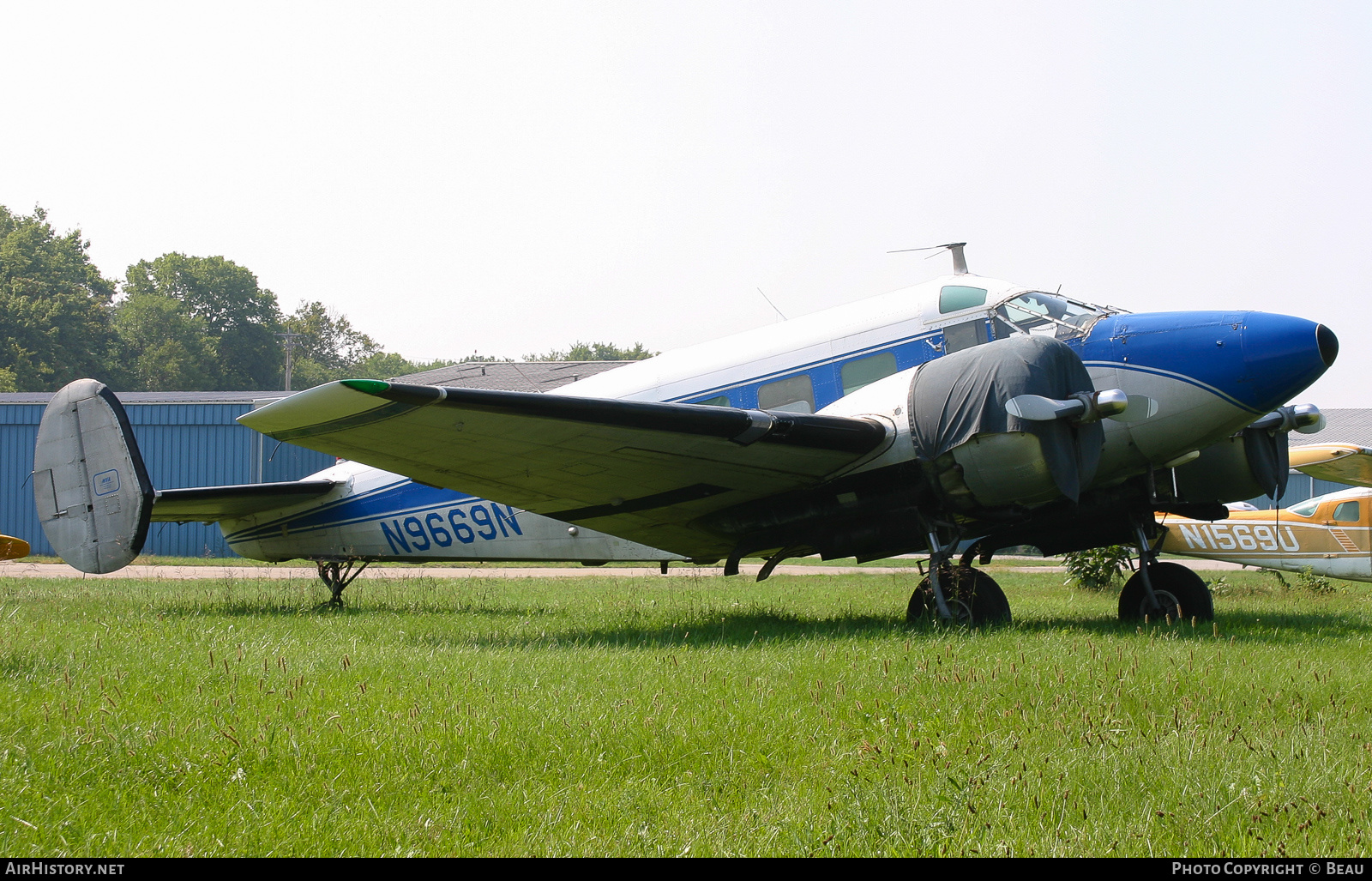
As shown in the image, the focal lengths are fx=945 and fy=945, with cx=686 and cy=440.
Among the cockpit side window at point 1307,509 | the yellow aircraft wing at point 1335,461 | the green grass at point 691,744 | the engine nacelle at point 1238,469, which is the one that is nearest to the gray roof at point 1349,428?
the cockpit side window at point 1307,509

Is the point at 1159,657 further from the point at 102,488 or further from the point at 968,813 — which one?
the point at 102,488

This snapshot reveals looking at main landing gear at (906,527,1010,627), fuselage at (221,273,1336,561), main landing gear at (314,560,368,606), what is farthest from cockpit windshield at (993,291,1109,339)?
main landing gear at (314,560,368,606)

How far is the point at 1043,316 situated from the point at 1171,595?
8.68ft

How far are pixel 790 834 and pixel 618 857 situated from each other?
55 centimetres

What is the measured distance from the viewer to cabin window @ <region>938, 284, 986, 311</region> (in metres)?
7.80

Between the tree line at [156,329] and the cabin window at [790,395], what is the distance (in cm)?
4994

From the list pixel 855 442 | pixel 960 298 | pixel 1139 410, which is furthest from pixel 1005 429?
pixel 960 298

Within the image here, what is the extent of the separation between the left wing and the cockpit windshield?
5.45 feet

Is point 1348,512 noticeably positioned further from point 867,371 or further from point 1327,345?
point 867,371

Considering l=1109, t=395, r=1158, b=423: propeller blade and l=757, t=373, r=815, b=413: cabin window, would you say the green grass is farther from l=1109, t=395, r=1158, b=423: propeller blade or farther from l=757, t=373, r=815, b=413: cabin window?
l=757, t=373, r=815, b=413: cabin window

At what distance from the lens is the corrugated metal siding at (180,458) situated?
24766 mm

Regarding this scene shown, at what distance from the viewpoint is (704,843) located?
9.48ft

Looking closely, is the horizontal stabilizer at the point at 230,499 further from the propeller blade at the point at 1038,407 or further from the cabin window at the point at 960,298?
the propeller blade at the point at 1038,407

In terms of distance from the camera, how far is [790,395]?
8352 millimetres
